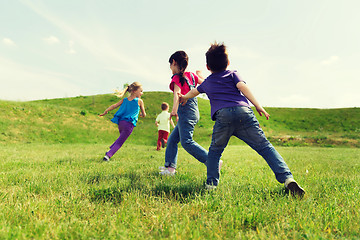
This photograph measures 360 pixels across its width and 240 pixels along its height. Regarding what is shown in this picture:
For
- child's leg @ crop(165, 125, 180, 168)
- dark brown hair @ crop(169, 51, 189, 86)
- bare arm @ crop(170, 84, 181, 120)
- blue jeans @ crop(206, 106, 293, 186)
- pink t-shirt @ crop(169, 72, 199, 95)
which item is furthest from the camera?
child's leg @ crop(165, 125, 180, 168)

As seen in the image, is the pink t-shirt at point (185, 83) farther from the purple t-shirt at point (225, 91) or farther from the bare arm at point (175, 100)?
the purple t-shirt at point (225, 91)

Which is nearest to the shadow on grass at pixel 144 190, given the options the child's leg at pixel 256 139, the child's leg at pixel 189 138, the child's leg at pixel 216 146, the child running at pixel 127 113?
the child's leg at pixel 216 146

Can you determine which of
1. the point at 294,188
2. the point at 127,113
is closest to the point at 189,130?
the point at 294,188

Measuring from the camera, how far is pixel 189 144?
4336 mm

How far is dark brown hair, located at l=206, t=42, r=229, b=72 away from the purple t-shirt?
3.7 inches

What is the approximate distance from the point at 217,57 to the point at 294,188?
2184 millimetres

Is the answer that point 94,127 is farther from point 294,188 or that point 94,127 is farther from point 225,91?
point 294,188

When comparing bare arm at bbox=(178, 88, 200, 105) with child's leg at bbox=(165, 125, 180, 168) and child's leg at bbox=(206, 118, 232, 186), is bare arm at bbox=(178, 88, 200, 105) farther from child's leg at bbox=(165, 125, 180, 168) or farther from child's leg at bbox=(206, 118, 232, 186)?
child's leg at bbox=(165, 125, 180, 168)

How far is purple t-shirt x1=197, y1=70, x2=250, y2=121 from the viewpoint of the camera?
10.9ft

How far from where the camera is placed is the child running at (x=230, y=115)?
3.22 meters

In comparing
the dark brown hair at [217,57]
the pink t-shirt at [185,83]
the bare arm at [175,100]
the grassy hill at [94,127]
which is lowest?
the grassy hill at [94,127]

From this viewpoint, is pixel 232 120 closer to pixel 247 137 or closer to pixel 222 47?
pixel 247 137

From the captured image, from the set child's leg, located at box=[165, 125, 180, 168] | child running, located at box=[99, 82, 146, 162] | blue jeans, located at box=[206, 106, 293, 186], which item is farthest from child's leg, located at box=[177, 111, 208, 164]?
child running, located at box=[99, 82, 146, 162]

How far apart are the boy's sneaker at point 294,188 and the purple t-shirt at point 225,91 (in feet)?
4.00
